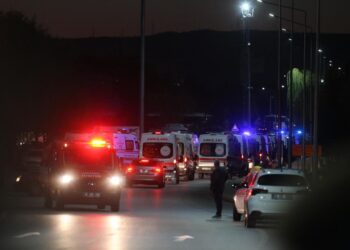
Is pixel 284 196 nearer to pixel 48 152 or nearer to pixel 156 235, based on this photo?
pixel 156 235

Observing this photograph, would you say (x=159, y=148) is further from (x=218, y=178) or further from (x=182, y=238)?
(x=182, y=238)

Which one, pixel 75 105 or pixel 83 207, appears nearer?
pixel 83 207

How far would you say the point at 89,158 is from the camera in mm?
32781

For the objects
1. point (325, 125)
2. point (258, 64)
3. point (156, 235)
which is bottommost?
point (156, 235)

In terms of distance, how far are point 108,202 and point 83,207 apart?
9.61 ft

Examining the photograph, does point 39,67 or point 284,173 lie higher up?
point 39,67

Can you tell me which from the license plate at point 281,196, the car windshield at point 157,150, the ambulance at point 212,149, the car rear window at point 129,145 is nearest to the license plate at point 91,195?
the license plate at point 281,196

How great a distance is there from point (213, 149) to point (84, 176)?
113 feet

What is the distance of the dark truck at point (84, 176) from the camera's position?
104 feet

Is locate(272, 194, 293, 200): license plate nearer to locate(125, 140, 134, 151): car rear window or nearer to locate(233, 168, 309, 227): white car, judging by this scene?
locate(233, 168, 309, 227): white car

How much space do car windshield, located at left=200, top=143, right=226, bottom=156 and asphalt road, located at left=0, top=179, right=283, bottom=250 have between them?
91.7 feet

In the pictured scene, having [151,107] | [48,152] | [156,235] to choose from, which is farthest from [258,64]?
[156,235]

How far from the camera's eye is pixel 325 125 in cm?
5447

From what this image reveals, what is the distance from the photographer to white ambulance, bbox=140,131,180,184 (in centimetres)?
5553
